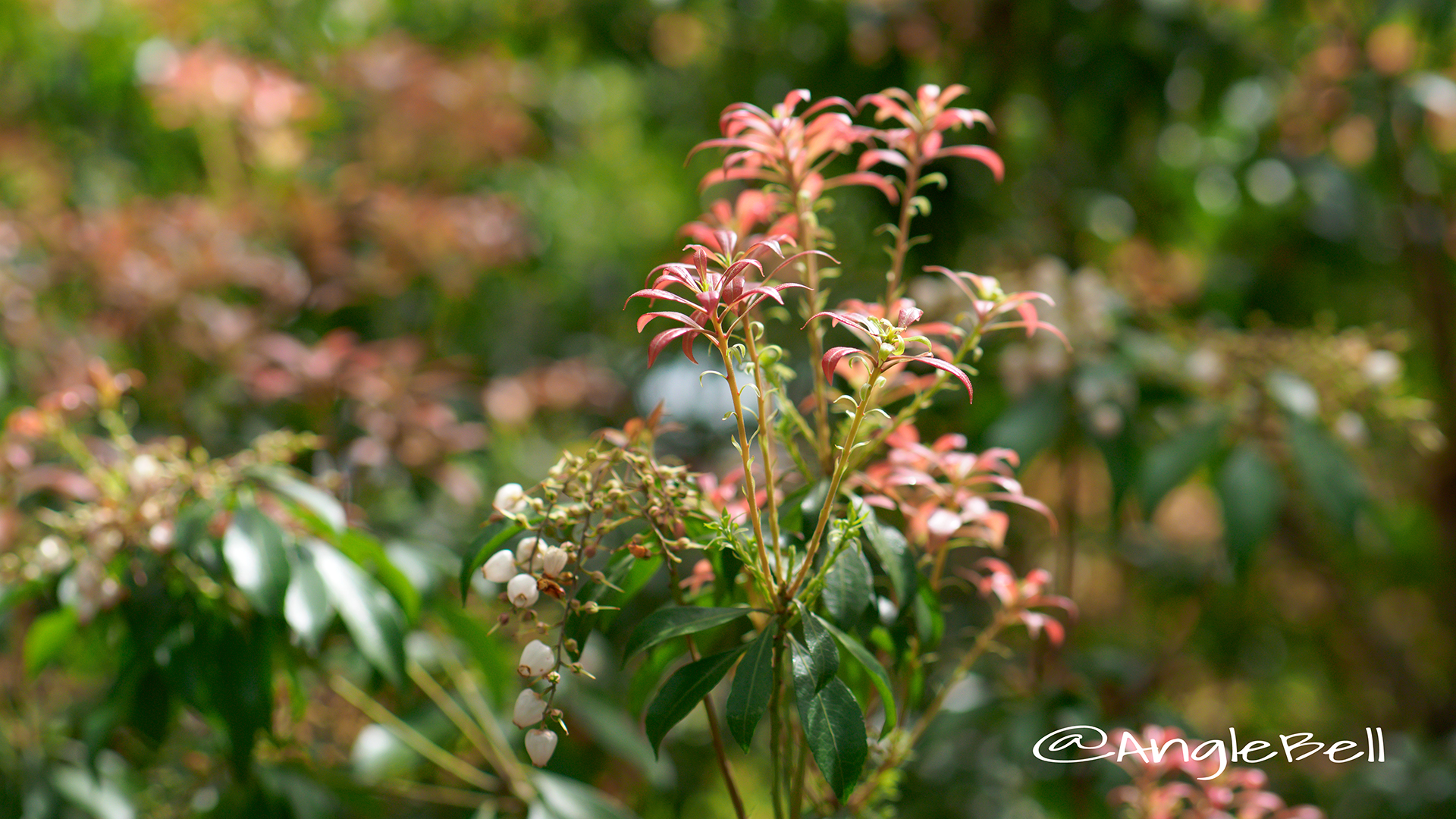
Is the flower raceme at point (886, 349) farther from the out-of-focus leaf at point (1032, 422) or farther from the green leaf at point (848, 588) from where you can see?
the out-of-focus leaf at point (1032, 422)

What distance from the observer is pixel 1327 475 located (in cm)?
101

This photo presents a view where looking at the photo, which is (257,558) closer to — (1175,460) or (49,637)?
(49,637)

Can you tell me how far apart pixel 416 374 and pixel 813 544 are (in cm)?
113

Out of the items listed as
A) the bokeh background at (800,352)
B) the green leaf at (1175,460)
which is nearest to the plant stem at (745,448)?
the bokeh background at (800,352)

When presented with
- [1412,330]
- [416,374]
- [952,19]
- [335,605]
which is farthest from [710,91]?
[1412,330]

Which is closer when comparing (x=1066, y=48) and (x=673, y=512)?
(x=673, y=512)

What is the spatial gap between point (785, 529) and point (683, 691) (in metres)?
0.16

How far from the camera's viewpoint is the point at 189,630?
822 millimetres

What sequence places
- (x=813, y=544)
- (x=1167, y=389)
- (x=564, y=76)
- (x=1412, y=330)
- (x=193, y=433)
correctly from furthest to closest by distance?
(x=564, y=76) < (x=1412, y=330) < (x=193, y=433) < (x=1167, y=389) < (x=813, y=544)

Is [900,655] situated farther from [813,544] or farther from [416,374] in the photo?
[416,374]

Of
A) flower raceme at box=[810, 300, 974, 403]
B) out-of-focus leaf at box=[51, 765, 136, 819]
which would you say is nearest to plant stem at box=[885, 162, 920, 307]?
flower raceme at box=[810, 300, 974, 403]

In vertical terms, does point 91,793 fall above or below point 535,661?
below

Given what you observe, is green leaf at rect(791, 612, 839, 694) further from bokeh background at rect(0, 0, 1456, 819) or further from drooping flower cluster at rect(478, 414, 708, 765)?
bokeh background at rect(0, 0, 1456, 819)

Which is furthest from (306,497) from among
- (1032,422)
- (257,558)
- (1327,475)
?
(1327,475)
